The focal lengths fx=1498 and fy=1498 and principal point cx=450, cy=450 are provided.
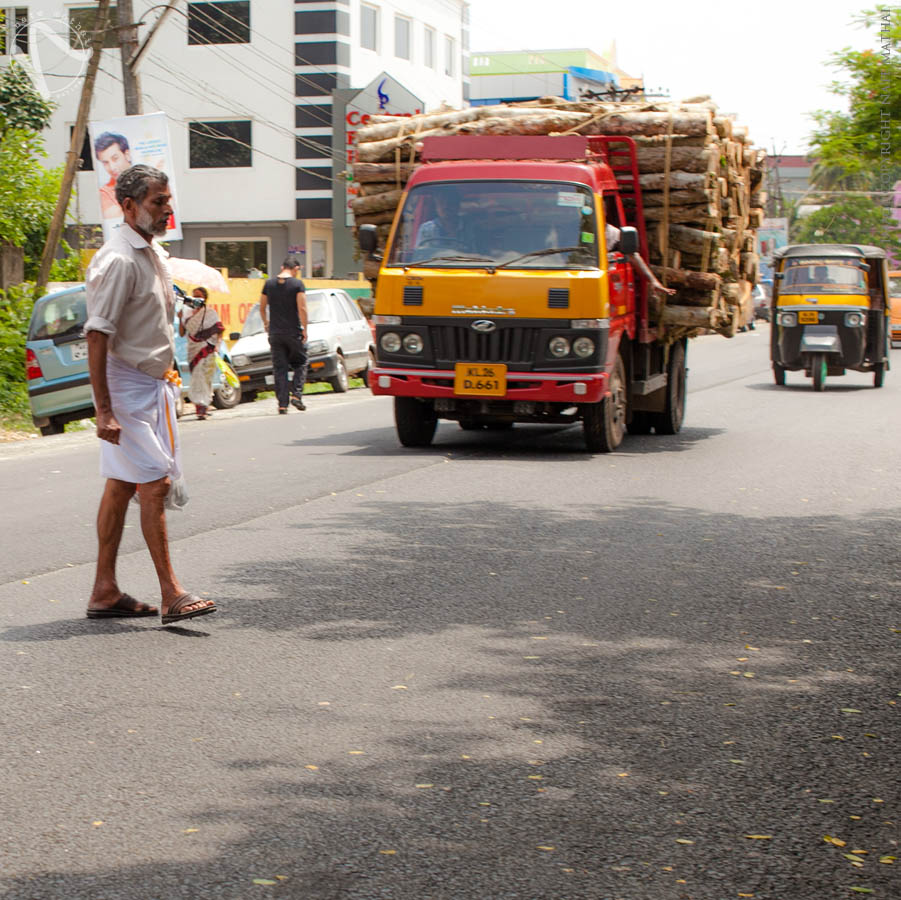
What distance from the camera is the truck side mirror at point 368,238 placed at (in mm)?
14008

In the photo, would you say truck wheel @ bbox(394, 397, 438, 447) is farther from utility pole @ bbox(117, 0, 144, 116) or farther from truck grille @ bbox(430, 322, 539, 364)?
utility pole @ bbox(117, 0, 144, 116)

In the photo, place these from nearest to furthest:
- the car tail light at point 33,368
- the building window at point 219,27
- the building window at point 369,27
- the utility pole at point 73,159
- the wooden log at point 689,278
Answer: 1. the wooden log at point 689,278
2. the car tail light at point 33,368
3. the utility pole at point 73,159
4. the building window at point 219,27
5. the building window at point 369,27

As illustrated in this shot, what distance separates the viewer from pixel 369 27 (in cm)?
4691

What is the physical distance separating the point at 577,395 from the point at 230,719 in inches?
321

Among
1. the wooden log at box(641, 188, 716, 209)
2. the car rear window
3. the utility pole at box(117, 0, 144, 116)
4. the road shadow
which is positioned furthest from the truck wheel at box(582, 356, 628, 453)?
the utility pole at box(117, 0, 144, 116)

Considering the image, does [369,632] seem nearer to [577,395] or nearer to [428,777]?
[428,777]

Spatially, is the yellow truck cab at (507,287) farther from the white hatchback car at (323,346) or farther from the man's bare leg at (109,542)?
the white hatchback car at (323,346)

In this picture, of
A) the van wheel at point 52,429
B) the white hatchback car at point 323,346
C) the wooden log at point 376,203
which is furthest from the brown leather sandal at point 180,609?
the white hatchback car at point 323,346

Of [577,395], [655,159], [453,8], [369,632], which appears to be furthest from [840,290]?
[453,8]

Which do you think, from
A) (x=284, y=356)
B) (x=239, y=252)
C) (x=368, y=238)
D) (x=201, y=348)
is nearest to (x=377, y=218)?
(x=368, y=238)

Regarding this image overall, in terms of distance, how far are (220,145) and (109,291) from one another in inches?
1609

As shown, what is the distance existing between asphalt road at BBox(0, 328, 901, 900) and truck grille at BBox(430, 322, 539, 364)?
2362 mm

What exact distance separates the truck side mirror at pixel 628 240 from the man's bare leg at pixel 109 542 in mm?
7197

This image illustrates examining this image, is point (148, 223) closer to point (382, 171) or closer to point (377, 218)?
point (382, 171)
